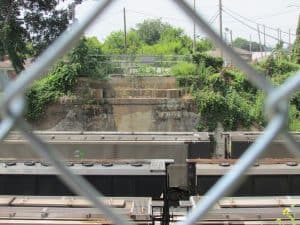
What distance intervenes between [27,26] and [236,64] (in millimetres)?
24295

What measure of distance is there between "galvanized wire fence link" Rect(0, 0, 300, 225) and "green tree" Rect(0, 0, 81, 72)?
76.8 ft

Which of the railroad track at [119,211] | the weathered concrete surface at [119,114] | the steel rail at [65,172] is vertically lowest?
the railroad track at [119,211]

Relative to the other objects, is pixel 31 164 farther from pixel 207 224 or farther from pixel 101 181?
pixel 207 224

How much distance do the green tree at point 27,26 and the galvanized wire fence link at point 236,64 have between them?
76.8ft

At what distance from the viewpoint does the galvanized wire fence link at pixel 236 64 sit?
1.14 meters

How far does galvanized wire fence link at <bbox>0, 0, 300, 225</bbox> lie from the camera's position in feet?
3.74

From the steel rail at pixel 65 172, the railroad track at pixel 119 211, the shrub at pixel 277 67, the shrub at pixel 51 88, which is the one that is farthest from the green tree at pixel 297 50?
the steel rail at pixel 65 172

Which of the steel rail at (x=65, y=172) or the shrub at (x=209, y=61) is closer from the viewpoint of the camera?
the steel rail at (x=65, y=172)

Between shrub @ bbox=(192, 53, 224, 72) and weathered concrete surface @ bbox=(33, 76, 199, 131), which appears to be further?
shrub @ bbox=(192, 53, 224, 72)

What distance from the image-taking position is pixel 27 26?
2461 centimetres

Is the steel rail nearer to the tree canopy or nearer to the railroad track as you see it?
the railroad track

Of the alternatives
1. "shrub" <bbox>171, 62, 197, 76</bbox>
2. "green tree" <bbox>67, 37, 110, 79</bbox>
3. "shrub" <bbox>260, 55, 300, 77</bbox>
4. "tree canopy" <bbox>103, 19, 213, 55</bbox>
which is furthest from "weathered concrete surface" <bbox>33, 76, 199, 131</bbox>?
"tree canopy" <bbox>103, 19, 213, 55</bbox>

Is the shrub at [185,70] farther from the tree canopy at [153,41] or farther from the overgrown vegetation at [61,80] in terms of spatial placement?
the tree canopy at [153,41]

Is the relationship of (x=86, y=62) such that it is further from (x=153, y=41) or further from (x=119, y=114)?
(x=153, y=41)
